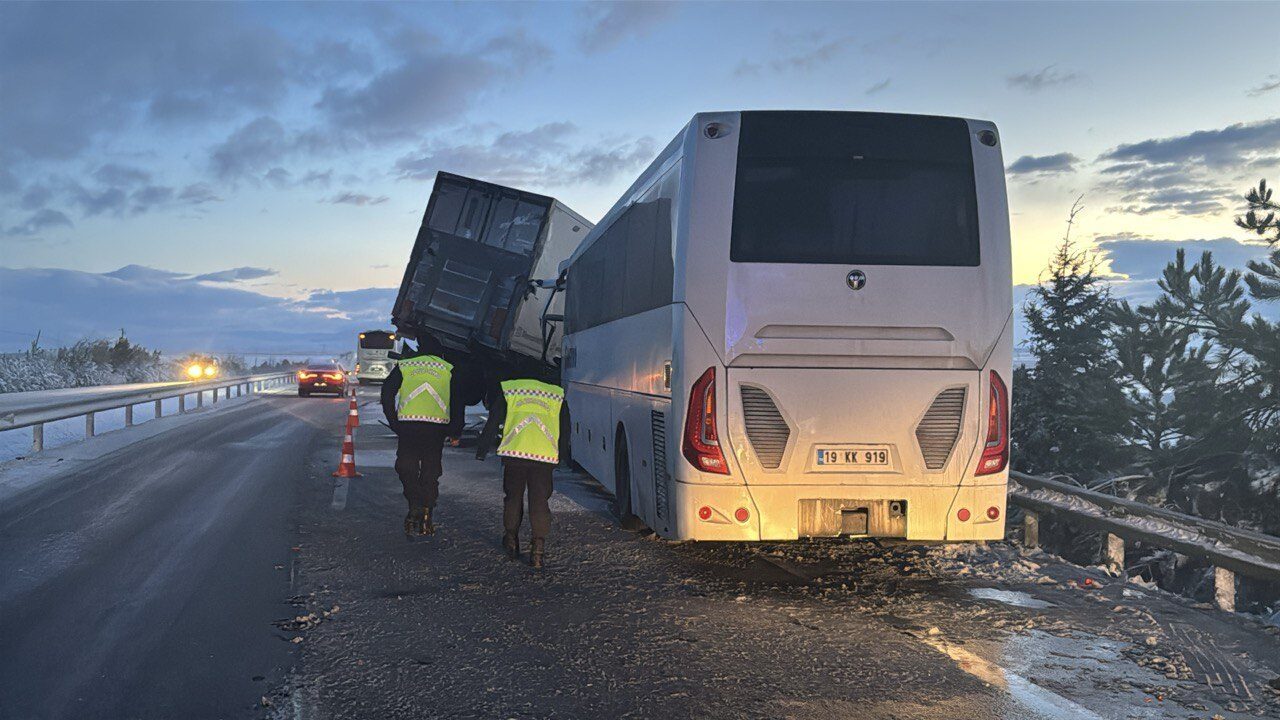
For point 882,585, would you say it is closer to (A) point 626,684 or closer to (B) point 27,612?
→ (A) point 626,684

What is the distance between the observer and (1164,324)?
66.9 ft

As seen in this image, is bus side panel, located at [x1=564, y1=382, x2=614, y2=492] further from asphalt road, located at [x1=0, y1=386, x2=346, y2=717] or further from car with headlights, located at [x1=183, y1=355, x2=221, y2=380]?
car with headlights, located at [x1=183, y1=355, x2=221, y2=380]

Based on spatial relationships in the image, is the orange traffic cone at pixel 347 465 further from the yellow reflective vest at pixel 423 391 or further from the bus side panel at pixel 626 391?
the yellow reflective vest at pixel 423 391

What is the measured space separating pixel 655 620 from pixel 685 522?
0.96m

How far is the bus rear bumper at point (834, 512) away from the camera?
6.98 meters

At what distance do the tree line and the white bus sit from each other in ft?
28.1

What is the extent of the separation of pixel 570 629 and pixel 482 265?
12475mm

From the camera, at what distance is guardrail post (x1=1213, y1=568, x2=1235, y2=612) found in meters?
6.75

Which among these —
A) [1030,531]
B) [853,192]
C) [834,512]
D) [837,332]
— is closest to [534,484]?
[834,512]

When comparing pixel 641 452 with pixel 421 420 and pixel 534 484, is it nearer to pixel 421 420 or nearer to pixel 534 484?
pixel 534 484

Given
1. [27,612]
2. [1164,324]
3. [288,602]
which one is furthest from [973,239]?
[1164,324]

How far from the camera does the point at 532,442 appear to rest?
7938mm

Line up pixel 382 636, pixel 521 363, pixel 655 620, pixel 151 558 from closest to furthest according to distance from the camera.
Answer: pixel 382 636 → pixel 655 620 → pixel 151 558 → pixel 521 363

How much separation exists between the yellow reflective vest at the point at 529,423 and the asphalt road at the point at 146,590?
2.05m
